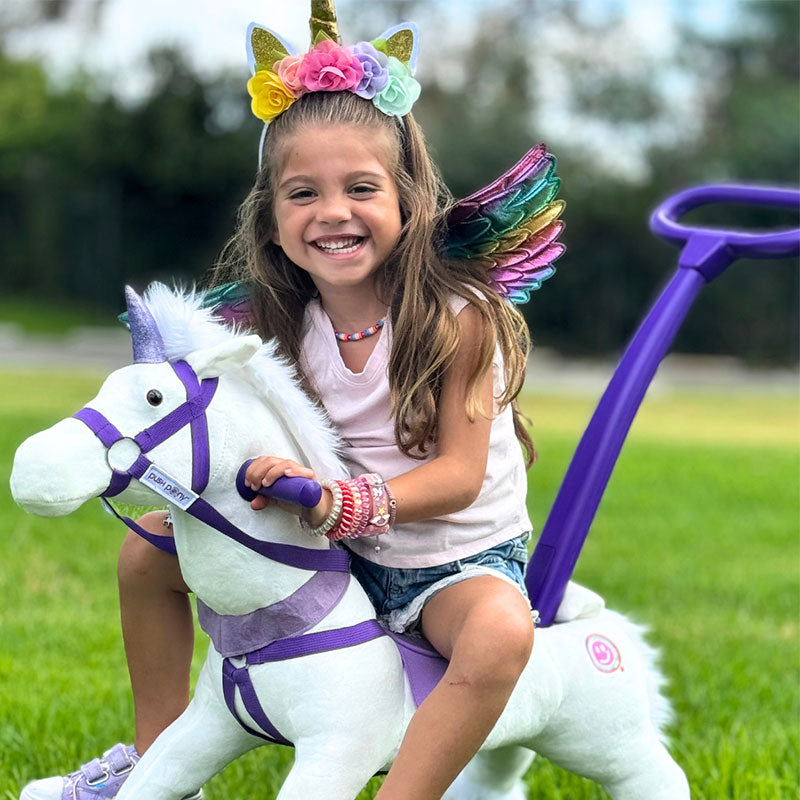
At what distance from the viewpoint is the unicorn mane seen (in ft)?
7.15

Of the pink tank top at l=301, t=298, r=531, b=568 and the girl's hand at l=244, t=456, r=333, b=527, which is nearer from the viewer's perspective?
the girl's hand at l=244, t=456, r=333, b=527

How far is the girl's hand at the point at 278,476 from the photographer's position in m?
2.10

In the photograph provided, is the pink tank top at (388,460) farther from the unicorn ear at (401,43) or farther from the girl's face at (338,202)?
the unicorn ear at (401,43)

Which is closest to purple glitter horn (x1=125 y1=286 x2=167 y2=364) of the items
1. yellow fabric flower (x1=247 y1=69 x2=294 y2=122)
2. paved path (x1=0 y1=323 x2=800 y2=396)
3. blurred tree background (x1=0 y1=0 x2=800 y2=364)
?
yellow fabric flower (x1=247 y1=69 x2=294 y2=122)

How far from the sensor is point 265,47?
8.16ft

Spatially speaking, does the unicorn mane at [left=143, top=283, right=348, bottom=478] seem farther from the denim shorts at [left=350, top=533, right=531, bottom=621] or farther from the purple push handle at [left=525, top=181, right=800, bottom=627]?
the purple push handle at [left=525, top=181, right=800, bottom=627]

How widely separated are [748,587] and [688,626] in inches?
Result: 31.5

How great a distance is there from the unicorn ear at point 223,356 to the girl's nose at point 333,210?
0.37 metres

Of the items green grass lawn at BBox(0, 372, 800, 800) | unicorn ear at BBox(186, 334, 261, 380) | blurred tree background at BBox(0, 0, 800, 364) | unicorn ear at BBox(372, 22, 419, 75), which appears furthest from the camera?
blurred tree background at BBox(0, 0, 800, 364)

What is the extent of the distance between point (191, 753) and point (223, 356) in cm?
77

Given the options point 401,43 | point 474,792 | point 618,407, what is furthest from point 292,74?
point 474,792

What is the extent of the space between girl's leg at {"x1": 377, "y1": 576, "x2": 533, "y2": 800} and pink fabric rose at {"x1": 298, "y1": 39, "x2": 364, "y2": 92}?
3.44 ft

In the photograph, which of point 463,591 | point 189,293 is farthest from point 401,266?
point 463,591

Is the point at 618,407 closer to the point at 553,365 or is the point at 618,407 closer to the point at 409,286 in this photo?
the point at 409,286
